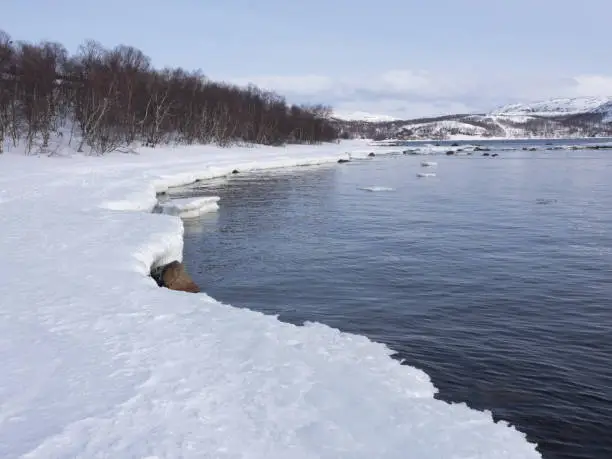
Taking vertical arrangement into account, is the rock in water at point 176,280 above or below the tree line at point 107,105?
below

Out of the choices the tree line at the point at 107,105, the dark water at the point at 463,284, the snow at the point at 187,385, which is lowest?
the dark water at the point at 463,284

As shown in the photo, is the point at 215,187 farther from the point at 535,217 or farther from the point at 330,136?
the point at 330,136

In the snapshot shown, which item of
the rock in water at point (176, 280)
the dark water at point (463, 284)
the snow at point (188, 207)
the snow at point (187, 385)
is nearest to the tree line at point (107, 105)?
the snow at point (188, 207)

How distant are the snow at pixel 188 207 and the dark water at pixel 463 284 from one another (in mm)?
882

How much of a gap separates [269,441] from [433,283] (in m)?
8.66

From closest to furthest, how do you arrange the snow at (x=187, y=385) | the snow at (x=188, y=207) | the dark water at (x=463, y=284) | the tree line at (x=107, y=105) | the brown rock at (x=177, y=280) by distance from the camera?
the snow at (x=187, y=385), the dark water at (x=463, y=284), the brown rock at (x=177, y=280), the snow at (x=188, y=207), the tree line at (x=107, y=105)

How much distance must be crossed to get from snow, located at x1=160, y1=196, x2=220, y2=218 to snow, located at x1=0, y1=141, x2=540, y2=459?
38.7 feet

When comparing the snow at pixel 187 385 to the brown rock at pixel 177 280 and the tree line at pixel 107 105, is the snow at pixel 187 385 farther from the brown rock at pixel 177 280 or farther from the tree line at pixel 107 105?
the tree line at pixel 107 105

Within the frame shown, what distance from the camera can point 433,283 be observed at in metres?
13.1

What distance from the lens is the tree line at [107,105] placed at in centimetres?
4671

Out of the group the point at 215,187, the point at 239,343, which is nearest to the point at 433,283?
the point at 239,343

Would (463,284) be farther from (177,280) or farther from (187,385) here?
(187,385)

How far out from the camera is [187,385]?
241 inches

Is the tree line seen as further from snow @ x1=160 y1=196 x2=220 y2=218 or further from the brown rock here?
the brown rock
